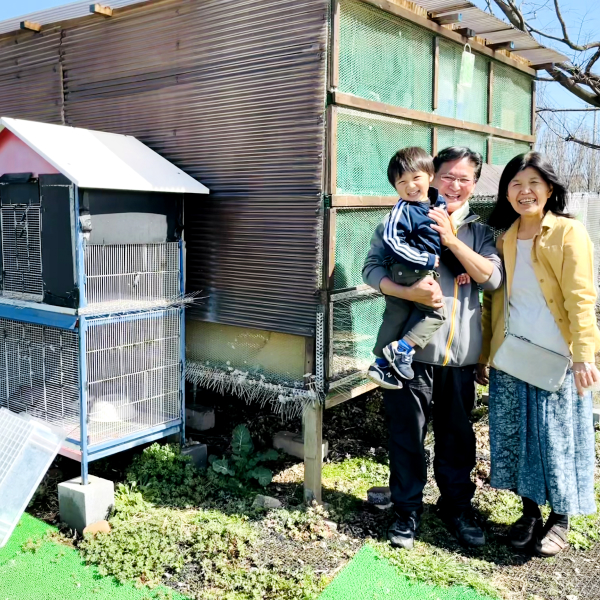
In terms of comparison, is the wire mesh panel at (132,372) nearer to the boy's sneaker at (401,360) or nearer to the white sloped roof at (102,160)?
the white sloped roof at (102,160)

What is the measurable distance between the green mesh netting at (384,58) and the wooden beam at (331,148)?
23 centimetres

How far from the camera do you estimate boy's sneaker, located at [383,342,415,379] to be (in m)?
3.17

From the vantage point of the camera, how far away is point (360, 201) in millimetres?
3896

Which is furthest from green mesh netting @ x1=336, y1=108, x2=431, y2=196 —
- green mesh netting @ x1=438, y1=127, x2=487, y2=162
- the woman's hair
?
the woman's hair

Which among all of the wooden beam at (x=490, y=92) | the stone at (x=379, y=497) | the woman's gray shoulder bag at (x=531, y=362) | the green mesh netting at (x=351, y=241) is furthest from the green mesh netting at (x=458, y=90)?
the stone at (x=379, y=497)

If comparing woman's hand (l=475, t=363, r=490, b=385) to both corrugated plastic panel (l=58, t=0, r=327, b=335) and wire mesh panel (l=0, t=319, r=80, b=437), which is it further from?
wire mesh panel (l=0, t=319, r=80, b=437)

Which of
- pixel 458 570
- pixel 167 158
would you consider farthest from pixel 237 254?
pixel 458 570

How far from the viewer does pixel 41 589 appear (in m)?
3.01

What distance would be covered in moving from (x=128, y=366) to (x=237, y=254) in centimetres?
102

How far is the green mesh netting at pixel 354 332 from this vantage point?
3.90m

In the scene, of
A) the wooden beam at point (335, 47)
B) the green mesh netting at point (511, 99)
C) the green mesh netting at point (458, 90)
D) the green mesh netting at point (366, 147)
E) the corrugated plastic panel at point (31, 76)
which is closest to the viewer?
the wooden beam at point (335, 47)

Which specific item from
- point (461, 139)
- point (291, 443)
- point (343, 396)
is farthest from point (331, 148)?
point (291, 443)

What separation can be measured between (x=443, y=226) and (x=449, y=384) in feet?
3.01

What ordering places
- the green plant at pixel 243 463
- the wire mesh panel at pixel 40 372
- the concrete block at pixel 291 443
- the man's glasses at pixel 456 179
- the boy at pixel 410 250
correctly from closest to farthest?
the boy at pixel 410 250 → the man's glasses at pixel 456 179 → the wire mesh panel at pixel 40 372 → the green plant at pixel 243 463 → the concrete block at pixel 291 443
